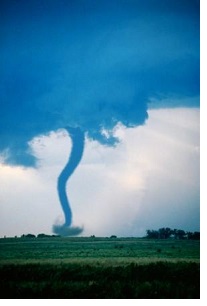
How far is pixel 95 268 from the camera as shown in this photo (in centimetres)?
814

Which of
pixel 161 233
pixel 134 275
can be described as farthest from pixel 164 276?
pixel 161 233

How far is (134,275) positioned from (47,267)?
8.12 feet

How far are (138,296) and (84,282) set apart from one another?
139 cm

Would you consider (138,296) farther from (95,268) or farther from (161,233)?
(161,233)

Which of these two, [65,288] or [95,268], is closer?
[65,288]
